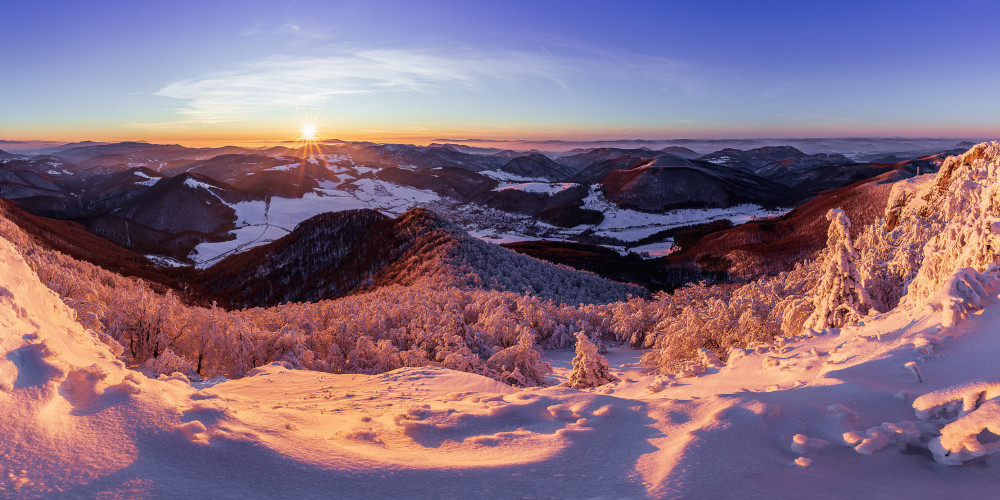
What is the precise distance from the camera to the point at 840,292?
35.2 ft

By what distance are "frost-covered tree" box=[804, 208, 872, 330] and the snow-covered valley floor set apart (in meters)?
3.48

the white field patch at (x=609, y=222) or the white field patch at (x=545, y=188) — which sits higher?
the white field patch at (x=545, y=188)

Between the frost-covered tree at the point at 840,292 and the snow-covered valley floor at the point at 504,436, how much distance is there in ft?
11.4

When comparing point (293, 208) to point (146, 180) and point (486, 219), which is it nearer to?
point (486, 219)

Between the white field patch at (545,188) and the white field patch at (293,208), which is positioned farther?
the white field patch at (545,188)

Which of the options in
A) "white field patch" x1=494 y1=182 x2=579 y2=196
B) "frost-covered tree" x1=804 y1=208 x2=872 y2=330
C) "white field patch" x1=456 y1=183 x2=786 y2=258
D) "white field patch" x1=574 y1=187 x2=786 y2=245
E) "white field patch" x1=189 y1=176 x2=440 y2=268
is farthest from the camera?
"white field patch" x1=494 y1=182 x2=579 y2=196

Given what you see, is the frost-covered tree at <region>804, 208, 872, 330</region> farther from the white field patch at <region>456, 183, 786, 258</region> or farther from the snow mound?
the white field patch at <region>456, 183, 786, 258</region>

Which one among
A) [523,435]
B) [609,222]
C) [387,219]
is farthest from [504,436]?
[609,222]

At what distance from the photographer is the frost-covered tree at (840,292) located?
10.5 meters

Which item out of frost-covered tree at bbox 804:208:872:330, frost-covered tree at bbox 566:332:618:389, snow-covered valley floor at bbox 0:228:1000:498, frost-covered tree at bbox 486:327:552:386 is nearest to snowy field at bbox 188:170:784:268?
frost-covered tree at bbox 804:208:872:330

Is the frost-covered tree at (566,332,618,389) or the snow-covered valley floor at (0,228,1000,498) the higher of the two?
the snow-covered valley floor at (0,228,1000,498)

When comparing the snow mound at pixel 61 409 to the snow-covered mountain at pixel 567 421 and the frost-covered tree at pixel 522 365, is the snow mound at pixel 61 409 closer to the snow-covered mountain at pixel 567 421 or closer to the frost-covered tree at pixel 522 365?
the snow-covered mountain at pixel 567 421

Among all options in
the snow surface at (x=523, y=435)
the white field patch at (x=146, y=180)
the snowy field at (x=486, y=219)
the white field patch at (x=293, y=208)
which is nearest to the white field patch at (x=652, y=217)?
the snowy field at (x=486, y=219)

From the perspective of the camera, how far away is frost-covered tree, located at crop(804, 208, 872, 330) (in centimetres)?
1046
